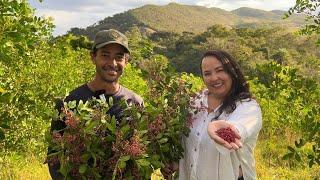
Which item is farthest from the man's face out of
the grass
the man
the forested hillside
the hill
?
the hill

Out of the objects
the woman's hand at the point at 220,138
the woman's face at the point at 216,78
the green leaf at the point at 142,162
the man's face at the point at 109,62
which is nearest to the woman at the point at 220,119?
the woman's face at the point at 216,78

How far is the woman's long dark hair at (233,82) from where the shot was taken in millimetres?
2646

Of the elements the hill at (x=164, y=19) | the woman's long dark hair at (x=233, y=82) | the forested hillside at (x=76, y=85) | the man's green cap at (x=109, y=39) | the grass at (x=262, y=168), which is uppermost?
the man's green cap at (x=109, y=39)

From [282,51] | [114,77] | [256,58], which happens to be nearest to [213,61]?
[114,77]

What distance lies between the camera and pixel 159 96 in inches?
106

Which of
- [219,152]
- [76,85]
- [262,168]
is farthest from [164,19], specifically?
[219,152]

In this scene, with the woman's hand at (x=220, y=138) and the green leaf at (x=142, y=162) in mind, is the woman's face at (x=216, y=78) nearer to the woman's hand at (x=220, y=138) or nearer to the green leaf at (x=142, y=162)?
the woman's hand at (x=220, y=138)

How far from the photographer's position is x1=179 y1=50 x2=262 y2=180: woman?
2.54 meters

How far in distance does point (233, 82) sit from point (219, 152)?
1.35 feet

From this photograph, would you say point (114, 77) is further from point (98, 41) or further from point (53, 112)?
point (53, 112)

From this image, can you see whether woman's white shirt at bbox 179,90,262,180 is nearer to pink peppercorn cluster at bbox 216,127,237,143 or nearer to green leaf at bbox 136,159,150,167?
pink peppercorn cluster at bbox 216,127,237,143

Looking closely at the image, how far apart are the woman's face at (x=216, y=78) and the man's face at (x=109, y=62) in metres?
0.56

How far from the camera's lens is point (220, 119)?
2.62 meters

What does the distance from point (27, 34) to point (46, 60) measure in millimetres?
7384
